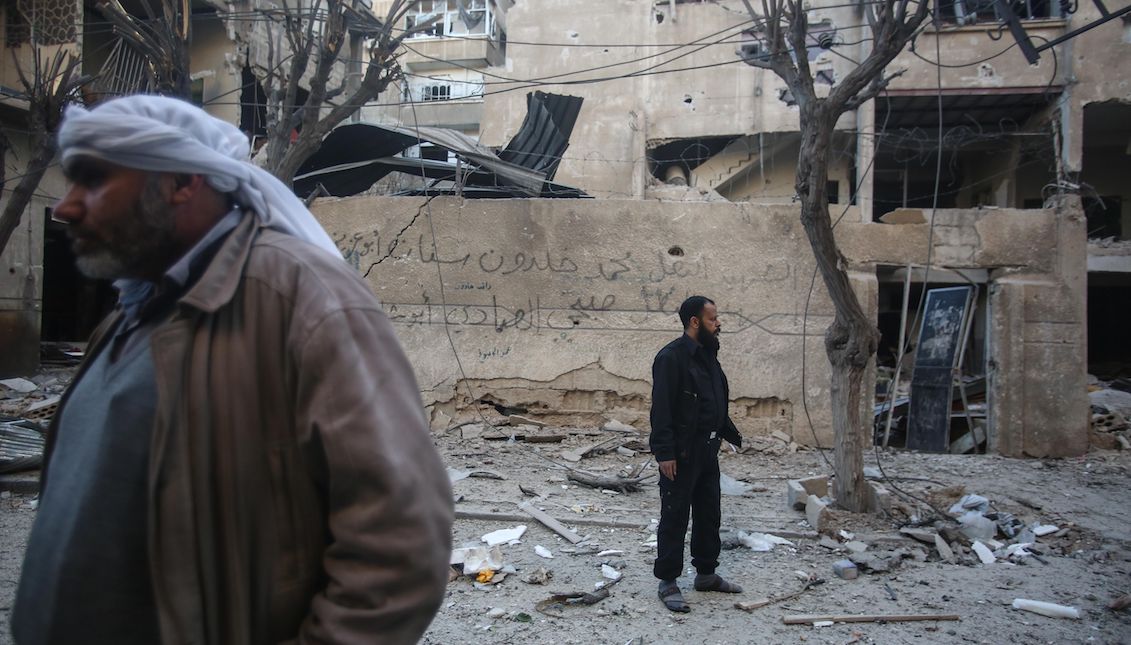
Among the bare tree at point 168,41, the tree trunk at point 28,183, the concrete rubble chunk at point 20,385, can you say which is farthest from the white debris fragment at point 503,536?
the concrete rubble chunk at point 20,385

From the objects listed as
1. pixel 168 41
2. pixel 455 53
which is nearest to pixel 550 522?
pixel 168 41

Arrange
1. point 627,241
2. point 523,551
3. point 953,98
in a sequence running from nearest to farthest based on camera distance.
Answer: point 523,551
point 627,241
point 953,98

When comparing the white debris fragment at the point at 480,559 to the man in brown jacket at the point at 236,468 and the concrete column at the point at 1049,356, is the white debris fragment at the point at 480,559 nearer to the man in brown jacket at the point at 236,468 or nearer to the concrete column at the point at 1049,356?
the man in brown jacket at the point at 236,468

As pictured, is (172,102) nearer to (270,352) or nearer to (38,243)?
(270,352)

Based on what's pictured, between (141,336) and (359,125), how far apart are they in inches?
340

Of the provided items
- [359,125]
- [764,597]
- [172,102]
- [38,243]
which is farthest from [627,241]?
[38,243]

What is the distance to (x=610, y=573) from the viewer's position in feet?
15.4

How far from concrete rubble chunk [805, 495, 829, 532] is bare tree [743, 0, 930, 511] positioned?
0.29 metres

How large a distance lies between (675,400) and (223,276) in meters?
3.39

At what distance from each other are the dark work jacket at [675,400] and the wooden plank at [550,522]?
1.30 m

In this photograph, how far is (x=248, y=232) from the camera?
127 cm

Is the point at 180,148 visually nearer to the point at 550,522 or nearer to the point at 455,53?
the point at 550,522

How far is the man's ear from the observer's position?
1278 millimetres

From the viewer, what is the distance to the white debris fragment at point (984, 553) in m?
5.08
